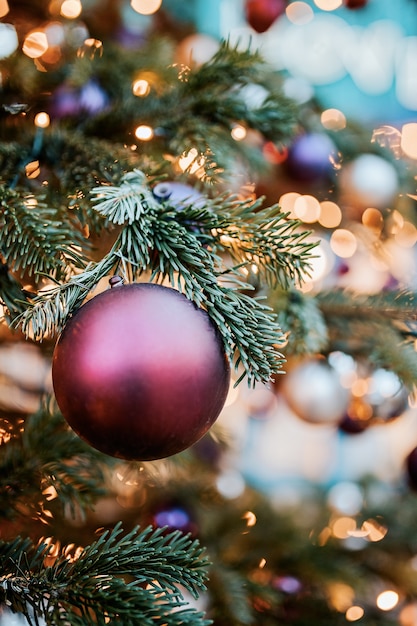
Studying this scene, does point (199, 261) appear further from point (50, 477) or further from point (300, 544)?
point (300, 544)

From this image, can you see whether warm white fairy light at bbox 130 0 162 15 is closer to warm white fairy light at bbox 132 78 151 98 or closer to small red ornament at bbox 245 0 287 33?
small red ornament at bbox 245 0 287 33

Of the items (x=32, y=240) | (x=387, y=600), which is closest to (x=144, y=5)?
(x=32, y=240)

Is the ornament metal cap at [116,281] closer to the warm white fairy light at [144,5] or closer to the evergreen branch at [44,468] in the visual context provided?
the evergreen branch at [44,468]

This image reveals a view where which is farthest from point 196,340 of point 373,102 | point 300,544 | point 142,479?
point 373,102

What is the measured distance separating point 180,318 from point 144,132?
36 cm

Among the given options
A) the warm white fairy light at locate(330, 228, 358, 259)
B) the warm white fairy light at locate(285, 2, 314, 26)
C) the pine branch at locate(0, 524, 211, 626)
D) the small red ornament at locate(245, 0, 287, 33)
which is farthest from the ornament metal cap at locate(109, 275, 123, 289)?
the warm white fairy light at locate(285, 2, 314, 26)

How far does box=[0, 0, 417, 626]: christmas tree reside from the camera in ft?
1.08

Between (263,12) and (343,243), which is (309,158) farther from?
(263,12)

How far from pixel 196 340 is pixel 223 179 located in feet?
0.82

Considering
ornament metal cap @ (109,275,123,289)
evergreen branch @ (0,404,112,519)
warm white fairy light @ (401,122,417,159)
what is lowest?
evergreen branch @ (0,404,112,519)

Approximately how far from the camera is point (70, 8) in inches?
31.5

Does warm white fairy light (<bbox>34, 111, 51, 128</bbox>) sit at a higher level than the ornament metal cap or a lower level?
lower

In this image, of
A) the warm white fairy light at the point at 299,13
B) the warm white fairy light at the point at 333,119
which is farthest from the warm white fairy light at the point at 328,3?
the warm white fairy light at the point at 333,119

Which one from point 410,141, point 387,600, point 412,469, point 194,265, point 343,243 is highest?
point 194,265
